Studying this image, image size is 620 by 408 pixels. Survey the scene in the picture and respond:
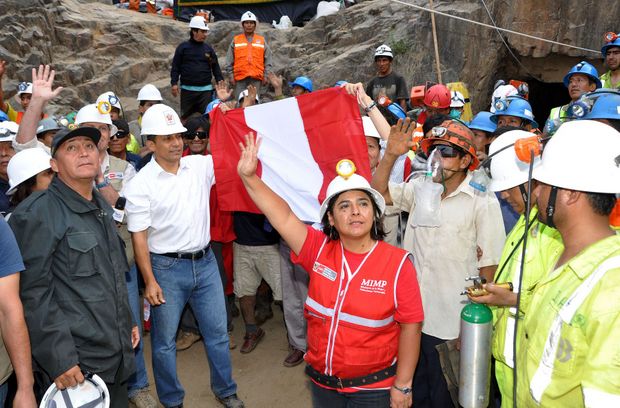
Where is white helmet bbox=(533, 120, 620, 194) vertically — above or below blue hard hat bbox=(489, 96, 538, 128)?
above

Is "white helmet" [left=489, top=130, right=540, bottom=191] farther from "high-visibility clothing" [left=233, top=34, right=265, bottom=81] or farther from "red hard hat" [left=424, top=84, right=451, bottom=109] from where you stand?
"high-visibility clothing" [left=233, top=34, right=265, bottom=81]

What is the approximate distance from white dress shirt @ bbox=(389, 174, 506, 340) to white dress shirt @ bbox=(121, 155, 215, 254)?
67.2 inches

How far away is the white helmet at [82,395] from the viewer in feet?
9.23

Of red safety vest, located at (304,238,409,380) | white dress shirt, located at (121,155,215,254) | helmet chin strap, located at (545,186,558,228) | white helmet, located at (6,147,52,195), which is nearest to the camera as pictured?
helmet chin strap, located at (545,186,558,228)

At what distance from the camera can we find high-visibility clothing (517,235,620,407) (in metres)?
1.59

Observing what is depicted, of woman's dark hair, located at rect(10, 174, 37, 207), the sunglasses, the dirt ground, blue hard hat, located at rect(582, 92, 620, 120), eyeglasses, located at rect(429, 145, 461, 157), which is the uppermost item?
blue hard hat, located at rect(582, 92, 620, 120)

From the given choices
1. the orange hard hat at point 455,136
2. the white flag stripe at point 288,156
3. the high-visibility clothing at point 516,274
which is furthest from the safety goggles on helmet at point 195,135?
the high-visibility clothing at point 516,274

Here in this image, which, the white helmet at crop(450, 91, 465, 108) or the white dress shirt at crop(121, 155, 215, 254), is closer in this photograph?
the white dress shirt at crop(121, 155, 215, 254)

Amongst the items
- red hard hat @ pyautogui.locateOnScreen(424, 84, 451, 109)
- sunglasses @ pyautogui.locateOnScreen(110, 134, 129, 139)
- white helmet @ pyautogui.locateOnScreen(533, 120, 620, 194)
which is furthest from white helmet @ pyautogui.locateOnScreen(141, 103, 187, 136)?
red hard hat @ pyautogui.locateOnScreen(424, 84, 451, 109)

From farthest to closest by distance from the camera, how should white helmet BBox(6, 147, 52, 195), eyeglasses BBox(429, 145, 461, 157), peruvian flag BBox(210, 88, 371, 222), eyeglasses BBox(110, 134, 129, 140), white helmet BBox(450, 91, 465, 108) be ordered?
white helmet BBox(450, 91, 465, 108) < eyeglasses BBox(110, 134, 129, 140) < peruvian flag BBox(210, 88, 371, 222) < white helmet BBox(6, 147, 52, 195) < eyeglasses BBox(429, 145, 461, 157)

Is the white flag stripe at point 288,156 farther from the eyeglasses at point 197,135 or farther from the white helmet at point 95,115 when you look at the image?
the white helmet at point 95,115

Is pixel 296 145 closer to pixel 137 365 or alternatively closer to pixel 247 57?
pixel 137 365

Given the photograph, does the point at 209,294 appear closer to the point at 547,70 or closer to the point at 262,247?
the point at 262,247

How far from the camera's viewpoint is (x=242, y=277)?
5176mm
